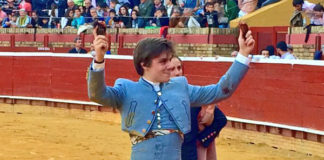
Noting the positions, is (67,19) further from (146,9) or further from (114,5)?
(146,9)

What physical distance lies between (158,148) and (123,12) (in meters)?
12.7

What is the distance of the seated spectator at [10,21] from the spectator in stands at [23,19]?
0.12 metres

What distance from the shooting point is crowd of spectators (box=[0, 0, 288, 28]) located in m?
14.9

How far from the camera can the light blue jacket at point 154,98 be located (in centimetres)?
388

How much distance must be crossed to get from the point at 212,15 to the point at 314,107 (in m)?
4.57

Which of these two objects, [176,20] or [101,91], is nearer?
[101,91]

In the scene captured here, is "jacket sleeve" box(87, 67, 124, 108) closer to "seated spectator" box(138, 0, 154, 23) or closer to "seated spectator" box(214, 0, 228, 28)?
"seated spectator" box(214, 0, 228, 28)

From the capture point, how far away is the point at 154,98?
3.95 m

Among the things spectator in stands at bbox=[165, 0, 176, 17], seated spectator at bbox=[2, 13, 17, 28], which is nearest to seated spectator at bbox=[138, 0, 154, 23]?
spectator in stands at bbox=[165, 0, 176, 17]

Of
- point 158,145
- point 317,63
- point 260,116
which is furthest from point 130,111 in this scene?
point 260,116

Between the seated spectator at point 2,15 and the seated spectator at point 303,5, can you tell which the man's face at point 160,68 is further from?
the seated spectator at point 2,15

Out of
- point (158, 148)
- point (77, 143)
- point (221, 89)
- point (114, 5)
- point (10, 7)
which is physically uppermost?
point (114, 5)

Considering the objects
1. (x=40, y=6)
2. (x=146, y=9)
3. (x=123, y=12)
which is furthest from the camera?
(x=40, y=6)

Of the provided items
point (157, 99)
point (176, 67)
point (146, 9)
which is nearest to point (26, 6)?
point (146, 9)
